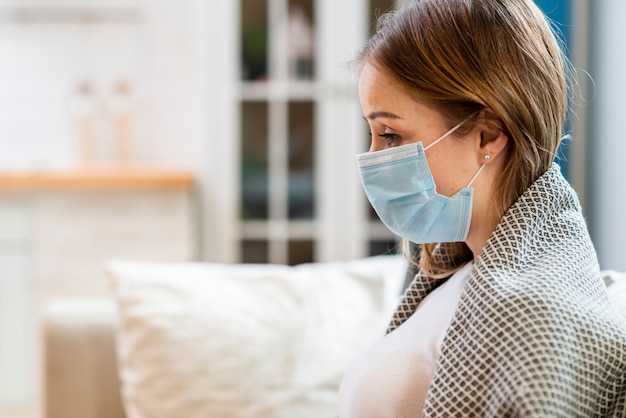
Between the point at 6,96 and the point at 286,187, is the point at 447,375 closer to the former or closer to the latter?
the point at 286,187

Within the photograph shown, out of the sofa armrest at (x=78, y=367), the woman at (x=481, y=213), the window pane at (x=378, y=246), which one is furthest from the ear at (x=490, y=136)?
the window pane at (x=378, y=246)

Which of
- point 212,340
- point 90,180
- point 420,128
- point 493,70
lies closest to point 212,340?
point 212,340

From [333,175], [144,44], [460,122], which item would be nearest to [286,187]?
[333,175]

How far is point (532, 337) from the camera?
895 millimetres

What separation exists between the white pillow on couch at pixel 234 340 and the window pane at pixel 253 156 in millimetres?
1749

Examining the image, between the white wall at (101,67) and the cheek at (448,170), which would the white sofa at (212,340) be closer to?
the cheek at (448,170)

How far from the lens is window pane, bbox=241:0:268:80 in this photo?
336 centimetres

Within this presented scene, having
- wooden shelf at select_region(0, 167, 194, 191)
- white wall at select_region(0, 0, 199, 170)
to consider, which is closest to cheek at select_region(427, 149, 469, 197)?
wooden shelf at select_region(0, 167, 194, 191)

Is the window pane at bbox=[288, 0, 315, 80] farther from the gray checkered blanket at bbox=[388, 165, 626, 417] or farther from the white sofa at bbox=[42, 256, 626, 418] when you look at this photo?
the gray checkered blanket at bbox=[388, 165, 626, 417]

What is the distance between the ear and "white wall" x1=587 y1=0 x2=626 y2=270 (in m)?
1.72

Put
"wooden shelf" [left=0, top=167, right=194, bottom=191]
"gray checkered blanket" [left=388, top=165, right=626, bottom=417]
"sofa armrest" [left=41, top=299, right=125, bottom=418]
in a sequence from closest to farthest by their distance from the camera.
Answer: "gray checkered blanket" [left=388, top=165, right=626, bottom=417] → "sofa armrest" [left=41, top=299, right=125, bottom=418] → "wooden shelf" [left=0, top=167, right=194, bottom=191]

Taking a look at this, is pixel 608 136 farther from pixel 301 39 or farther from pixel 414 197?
pixel 414 197

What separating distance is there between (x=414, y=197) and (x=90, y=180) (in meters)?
2.23

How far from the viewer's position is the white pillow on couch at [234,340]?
1519 millimetres
